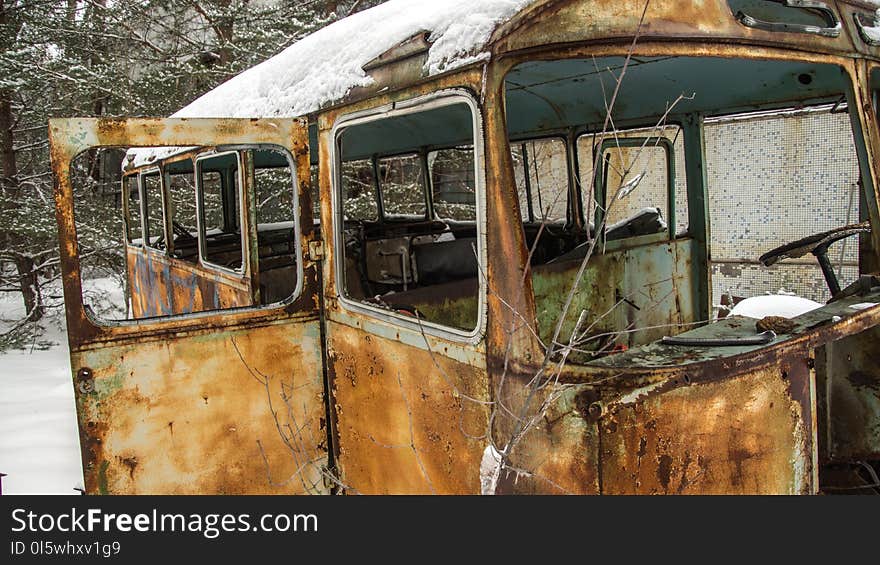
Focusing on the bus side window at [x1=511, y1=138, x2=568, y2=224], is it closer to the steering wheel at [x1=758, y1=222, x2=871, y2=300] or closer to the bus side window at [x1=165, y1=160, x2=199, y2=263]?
the steering wheel at [x1=758, y1=222, x2=871, y2=300]

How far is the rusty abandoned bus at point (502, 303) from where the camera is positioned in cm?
199

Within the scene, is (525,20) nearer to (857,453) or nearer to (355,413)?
(355,413)

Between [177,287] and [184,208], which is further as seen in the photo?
[184,208]

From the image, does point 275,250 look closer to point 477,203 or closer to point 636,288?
point 636,288

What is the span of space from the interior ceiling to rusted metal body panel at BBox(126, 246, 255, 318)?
1761 millimetres

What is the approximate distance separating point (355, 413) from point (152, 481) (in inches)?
38.0

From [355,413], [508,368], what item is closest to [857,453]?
[508,368]

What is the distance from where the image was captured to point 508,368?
2.04m

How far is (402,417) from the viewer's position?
106 inches

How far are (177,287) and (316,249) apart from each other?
246cm

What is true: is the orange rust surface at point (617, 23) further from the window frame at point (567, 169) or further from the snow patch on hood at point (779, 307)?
the window frame at point (567, 169)

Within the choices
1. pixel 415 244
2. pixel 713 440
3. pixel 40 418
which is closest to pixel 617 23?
pixel 713 440

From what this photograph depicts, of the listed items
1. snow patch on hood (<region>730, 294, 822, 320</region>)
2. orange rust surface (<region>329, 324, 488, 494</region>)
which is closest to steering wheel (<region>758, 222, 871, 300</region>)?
snow patch on hood (<region>730, 294, 822, 320</region>)

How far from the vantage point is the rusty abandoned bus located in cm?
199
